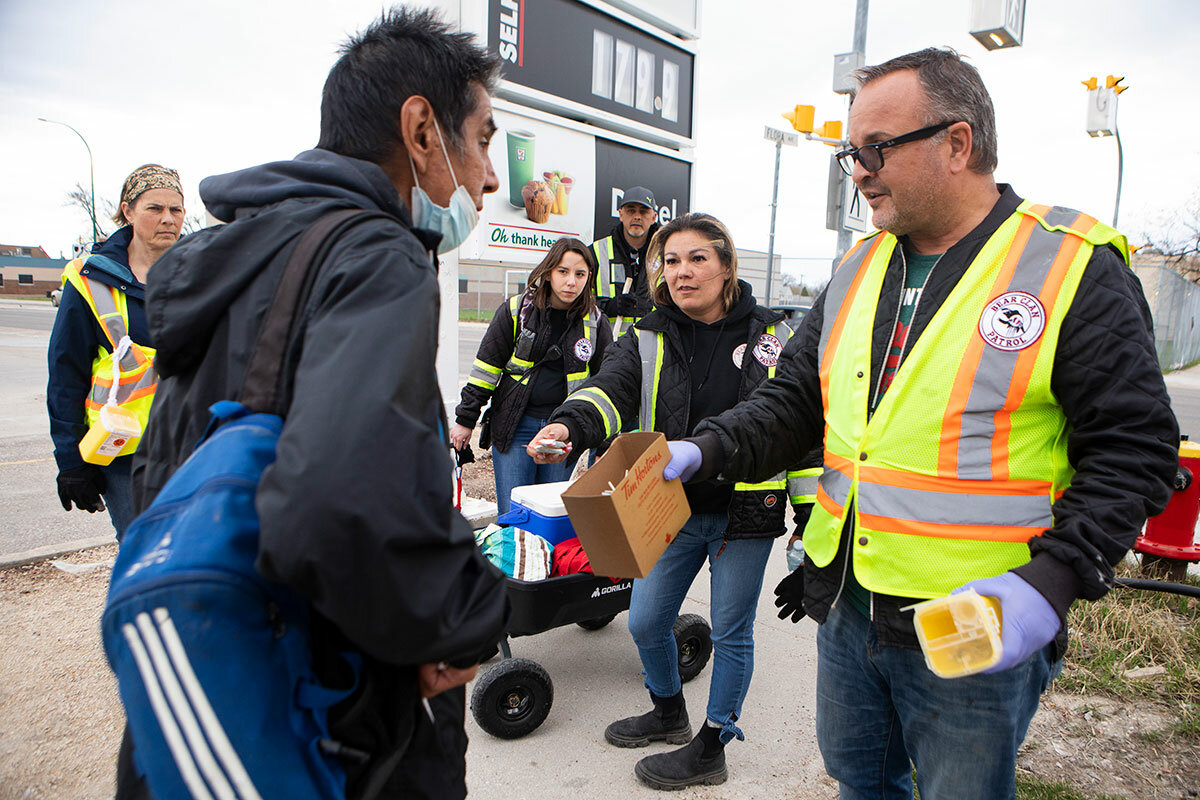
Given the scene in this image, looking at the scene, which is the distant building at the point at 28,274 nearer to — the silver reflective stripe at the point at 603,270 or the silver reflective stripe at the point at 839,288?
the silver reflective stripe at the point at 603,270

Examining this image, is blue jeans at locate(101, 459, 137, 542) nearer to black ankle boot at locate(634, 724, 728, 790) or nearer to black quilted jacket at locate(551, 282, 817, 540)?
black quilted jacket at locate(551, 282, 817, 540)

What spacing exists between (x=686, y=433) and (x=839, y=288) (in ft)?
3.46

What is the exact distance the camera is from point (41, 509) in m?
6.06

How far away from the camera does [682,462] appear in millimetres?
2160

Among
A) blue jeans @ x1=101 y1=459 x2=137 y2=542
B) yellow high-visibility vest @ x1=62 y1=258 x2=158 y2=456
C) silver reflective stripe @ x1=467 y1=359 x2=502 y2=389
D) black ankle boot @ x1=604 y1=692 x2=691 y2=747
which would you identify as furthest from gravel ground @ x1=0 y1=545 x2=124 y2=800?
silver reflective stripe @ x1=467 y1=359 x2=502 y2=389

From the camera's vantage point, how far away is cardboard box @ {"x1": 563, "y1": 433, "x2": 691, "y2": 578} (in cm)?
192

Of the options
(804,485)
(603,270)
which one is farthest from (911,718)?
(603,270)

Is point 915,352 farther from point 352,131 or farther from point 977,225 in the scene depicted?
point 352,131

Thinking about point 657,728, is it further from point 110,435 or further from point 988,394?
point 110,435

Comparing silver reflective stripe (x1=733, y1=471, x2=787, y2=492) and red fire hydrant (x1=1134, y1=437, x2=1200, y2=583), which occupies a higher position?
silver reflective stripe (x1=733, y1=471, x2=787, y2=492)

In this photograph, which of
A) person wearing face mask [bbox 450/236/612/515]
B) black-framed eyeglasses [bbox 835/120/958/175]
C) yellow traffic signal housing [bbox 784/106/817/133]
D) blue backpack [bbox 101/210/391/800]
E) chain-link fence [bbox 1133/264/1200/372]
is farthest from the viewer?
chain-link fence [bbox 1133/264/1200/372]

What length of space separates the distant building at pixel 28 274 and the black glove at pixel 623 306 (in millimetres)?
72054

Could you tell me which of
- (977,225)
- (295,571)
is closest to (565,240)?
(977,225)

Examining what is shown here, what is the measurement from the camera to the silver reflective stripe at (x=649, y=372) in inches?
120
